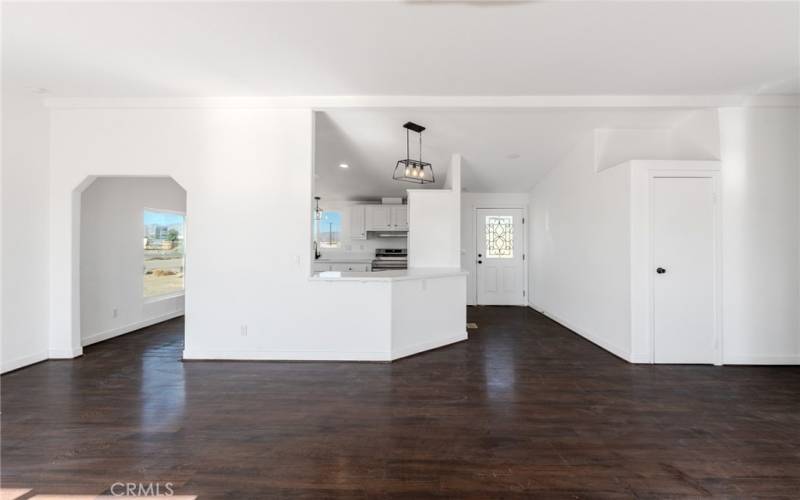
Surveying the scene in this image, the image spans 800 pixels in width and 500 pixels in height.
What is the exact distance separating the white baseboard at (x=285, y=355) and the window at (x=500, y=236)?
4.25m

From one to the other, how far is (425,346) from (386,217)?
3761 mm

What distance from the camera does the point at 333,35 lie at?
7.85 feet

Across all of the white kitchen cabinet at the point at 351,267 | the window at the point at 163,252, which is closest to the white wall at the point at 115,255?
the window at the point at 163,252

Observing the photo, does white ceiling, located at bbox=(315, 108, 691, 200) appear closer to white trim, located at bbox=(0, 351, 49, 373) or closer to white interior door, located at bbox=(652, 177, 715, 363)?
white interior door, located at bbox=(652, 177, 715, 363)

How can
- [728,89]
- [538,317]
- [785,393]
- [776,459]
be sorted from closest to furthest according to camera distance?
[776,459] < [785,393] < [728,89] < [538,317]

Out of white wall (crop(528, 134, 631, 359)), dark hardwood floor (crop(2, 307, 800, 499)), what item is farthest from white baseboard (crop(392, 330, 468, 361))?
white wall (crop(528, 134, 631, 359))

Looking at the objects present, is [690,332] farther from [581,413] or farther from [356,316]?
[356,316]

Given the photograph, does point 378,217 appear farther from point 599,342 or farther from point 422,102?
point 599,342

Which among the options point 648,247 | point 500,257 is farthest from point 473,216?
point 648,247

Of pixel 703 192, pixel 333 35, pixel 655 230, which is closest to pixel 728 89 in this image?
pixel 703 192

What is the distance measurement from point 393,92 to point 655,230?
10.0 ft

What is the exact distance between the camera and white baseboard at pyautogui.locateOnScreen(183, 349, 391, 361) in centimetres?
349

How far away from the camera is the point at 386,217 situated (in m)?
7.08

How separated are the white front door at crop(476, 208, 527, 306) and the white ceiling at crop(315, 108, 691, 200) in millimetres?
827
